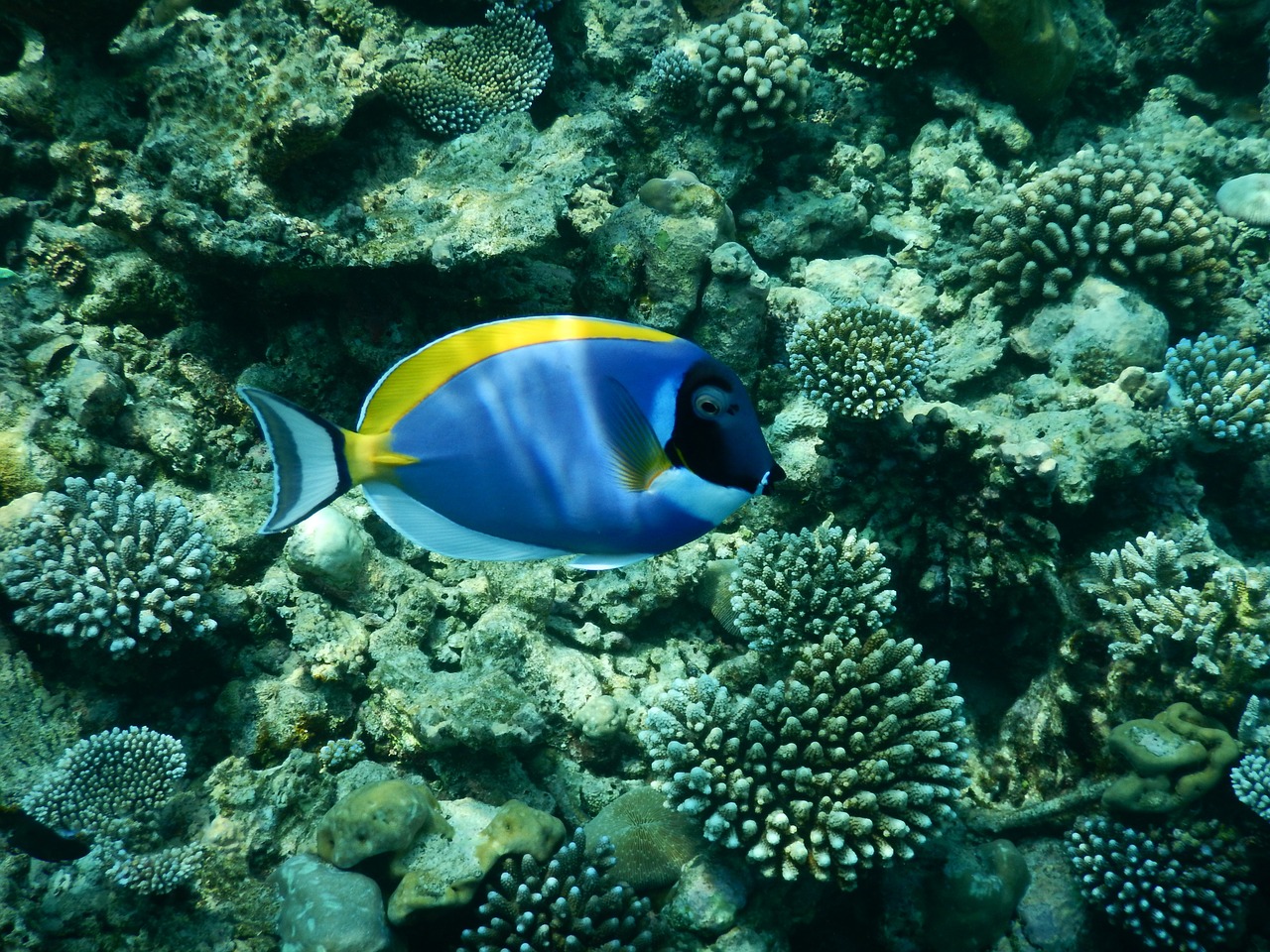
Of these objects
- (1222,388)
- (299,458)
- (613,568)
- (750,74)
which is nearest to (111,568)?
(613,568)

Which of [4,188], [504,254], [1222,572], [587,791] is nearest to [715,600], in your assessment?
[587,791]

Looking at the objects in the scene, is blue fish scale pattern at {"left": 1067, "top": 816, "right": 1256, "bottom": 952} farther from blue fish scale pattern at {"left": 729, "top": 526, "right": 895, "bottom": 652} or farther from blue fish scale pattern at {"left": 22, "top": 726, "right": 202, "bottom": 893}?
blue fish scale pattern at {"left": 22, "top": 726, "right": 202, "bottom": 893}

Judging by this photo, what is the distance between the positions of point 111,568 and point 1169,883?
5973 millimetres

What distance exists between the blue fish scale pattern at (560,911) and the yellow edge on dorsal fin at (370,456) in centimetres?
263

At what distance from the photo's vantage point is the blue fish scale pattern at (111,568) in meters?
3.66

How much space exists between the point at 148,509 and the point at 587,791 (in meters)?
3.09

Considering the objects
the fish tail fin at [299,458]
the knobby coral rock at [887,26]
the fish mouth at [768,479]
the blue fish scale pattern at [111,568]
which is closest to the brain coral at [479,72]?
the knobby coral rock at [887,26]

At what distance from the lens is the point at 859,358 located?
13.8 ft

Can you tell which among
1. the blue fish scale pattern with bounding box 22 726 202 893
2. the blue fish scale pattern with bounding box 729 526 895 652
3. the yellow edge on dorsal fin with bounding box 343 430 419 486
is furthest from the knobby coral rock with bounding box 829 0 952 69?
the blue fish scale pattern with bounding box 22 726 202 893

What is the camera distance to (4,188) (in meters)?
5.24

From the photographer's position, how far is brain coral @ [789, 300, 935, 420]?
4.13 meters

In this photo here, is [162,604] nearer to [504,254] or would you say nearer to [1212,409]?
[504,254]

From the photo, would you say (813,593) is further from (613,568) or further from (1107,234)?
(1107,234)

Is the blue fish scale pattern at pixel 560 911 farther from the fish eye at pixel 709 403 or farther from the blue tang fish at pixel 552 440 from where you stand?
the fish eye at pixel 709 403
